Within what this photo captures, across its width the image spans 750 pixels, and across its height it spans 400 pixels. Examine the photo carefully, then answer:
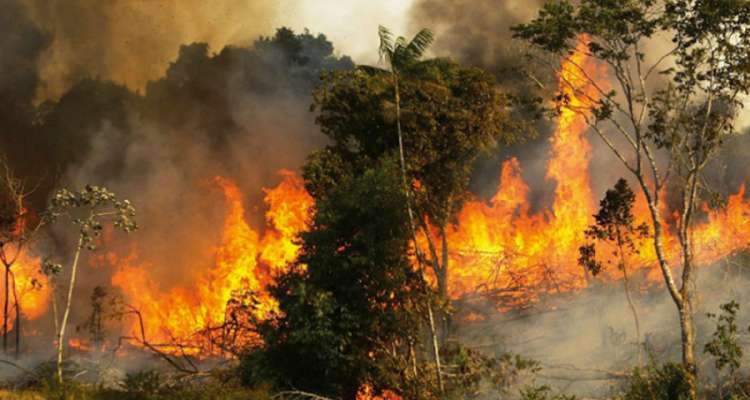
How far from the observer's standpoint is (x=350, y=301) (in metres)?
20.4

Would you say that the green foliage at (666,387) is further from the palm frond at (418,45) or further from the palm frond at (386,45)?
the palm frond at (386,45)

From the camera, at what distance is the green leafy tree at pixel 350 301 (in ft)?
65.0

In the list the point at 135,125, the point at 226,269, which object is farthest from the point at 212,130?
the point at 226,269

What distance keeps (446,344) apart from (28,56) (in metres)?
42.0

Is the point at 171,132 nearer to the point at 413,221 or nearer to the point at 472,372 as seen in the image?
the point at 413,221

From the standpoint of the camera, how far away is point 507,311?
35156 mm

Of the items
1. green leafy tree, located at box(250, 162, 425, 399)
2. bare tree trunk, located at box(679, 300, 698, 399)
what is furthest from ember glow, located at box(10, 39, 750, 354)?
green leafy tree, located at box(250, 162, 425, 399)

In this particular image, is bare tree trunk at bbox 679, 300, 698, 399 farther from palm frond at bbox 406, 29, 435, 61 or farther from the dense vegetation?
palm frond at bbox 406, 29, 435, 61

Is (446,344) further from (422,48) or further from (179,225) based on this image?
(179,225)

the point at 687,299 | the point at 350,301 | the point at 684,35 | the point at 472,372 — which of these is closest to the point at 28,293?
the point at 350,301

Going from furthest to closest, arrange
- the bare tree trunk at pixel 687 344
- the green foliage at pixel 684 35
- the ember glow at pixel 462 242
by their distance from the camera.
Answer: the ember glow at pixel 462 242 → the green foliage at pixel 684 35 → the bare tree trunk at pixel 687 344

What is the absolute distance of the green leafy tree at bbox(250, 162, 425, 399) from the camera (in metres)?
19.8

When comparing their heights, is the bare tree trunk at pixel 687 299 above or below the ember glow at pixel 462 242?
below

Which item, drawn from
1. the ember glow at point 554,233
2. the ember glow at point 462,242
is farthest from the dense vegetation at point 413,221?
the ember glow at point 462,242
